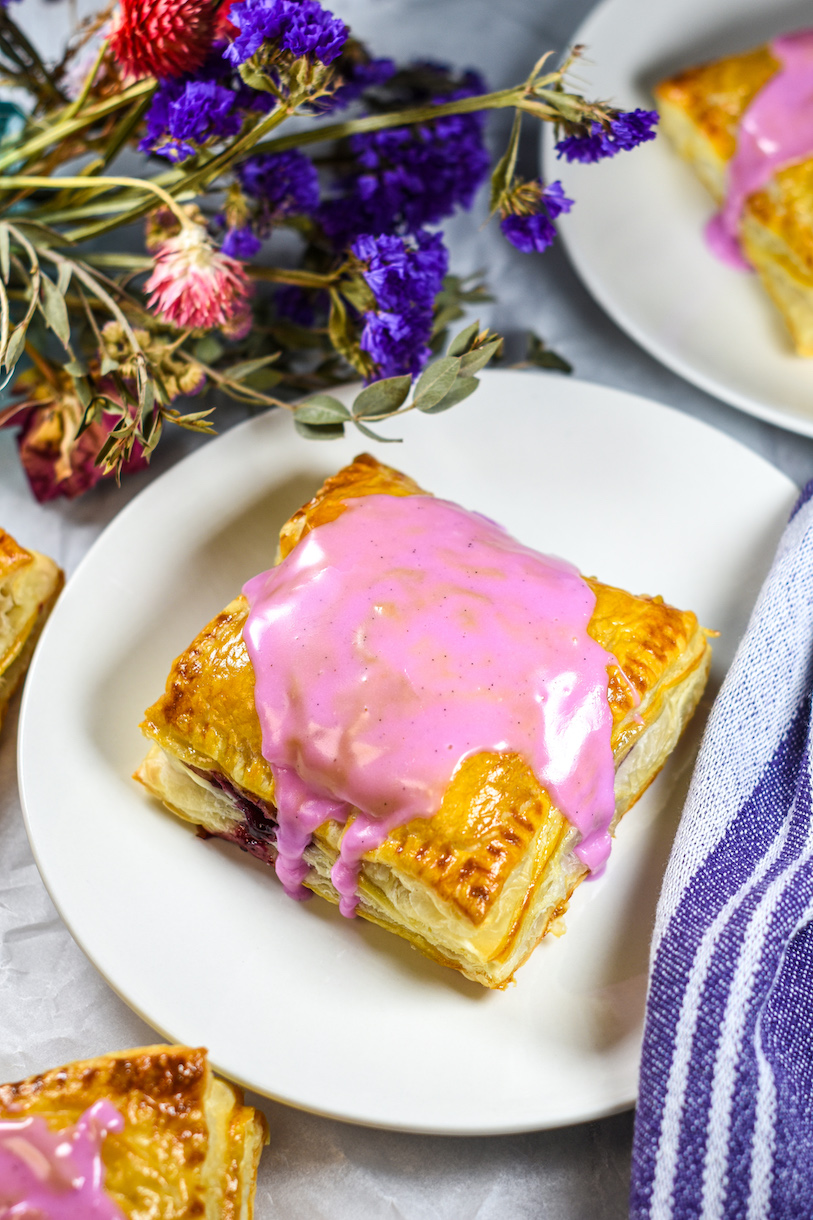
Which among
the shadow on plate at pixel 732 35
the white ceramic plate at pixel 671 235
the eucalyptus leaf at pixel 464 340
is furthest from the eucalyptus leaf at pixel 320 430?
the shadow on plate at pixel 732 35

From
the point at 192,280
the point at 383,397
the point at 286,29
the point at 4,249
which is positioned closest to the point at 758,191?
the point at 383,397

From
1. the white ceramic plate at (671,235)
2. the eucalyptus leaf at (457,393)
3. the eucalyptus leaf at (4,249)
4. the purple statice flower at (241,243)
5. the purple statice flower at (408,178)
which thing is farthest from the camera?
the white ceramic plate at (671,235)

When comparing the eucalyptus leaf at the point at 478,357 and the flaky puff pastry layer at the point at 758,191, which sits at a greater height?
the flaky puff pastry layer at the point at 758,191

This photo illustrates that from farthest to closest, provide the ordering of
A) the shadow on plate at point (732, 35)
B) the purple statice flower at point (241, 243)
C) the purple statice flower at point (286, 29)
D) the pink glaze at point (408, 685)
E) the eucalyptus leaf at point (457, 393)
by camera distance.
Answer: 1. the shadow on plate at point (732, 35)
2. the purple statice flower at point (241, 243)
3. the eucalyptus leaf at point (457, 393)
4. the pink glaze at point (408, 685)
5. the purple statice flower at point (286, 29)

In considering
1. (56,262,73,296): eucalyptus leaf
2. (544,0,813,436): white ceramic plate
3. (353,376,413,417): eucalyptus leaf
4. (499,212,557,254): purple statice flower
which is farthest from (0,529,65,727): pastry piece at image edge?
(544,0,813,436): white ceramic plate

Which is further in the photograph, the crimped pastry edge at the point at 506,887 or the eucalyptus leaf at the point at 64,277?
Answer: the eucalyptus leaf at the point at 64,277

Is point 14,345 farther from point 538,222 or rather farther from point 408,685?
point 538,222

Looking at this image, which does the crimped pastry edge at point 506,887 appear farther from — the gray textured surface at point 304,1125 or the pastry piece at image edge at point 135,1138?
the pastry piece at image edge at point 135,1138

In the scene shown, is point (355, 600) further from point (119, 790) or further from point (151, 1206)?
point (151, 1206)
